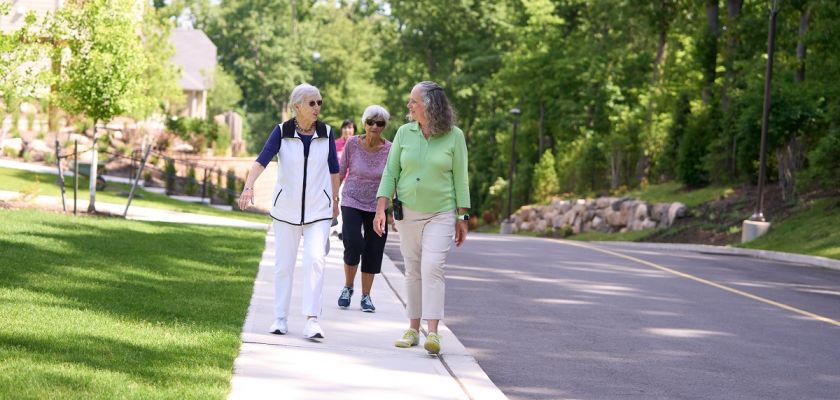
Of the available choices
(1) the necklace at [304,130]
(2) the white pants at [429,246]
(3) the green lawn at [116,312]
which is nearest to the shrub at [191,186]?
(3) the green lawn at [116,312]

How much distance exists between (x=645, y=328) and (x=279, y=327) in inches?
163

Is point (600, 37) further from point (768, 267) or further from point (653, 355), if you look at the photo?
point (653, 355)

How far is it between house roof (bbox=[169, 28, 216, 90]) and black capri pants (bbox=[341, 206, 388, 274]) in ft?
222

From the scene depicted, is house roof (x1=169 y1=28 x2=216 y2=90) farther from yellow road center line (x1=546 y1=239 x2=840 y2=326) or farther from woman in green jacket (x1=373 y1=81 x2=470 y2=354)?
woman in green jacket (x1=373 y1=81 x2=470 y2=354)

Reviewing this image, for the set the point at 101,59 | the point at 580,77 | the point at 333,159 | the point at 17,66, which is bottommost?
the point at 333,159

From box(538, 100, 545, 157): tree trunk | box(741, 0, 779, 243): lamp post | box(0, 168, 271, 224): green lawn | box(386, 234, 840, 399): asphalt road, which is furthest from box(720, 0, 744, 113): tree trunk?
box(386, 234, 840, 399): asphalt road

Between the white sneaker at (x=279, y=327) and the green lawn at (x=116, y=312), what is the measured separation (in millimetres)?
296

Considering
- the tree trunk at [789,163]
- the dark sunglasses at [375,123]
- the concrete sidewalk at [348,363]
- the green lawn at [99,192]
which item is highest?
the tree trunk at [789,163]

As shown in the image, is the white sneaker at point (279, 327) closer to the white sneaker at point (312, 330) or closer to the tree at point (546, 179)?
the white sneaker at point (312, 330)

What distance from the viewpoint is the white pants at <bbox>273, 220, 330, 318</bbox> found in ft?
34.3

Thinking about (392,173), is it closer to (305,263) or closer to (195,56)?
(305,263)

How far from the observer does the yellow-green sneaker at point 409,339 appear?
10.4 meters

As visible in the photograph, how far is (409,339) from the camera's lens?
1038 cm

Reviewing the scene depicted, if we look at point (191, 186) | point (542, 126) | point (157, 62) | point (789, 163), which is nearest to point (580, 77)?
point (542, 126)
